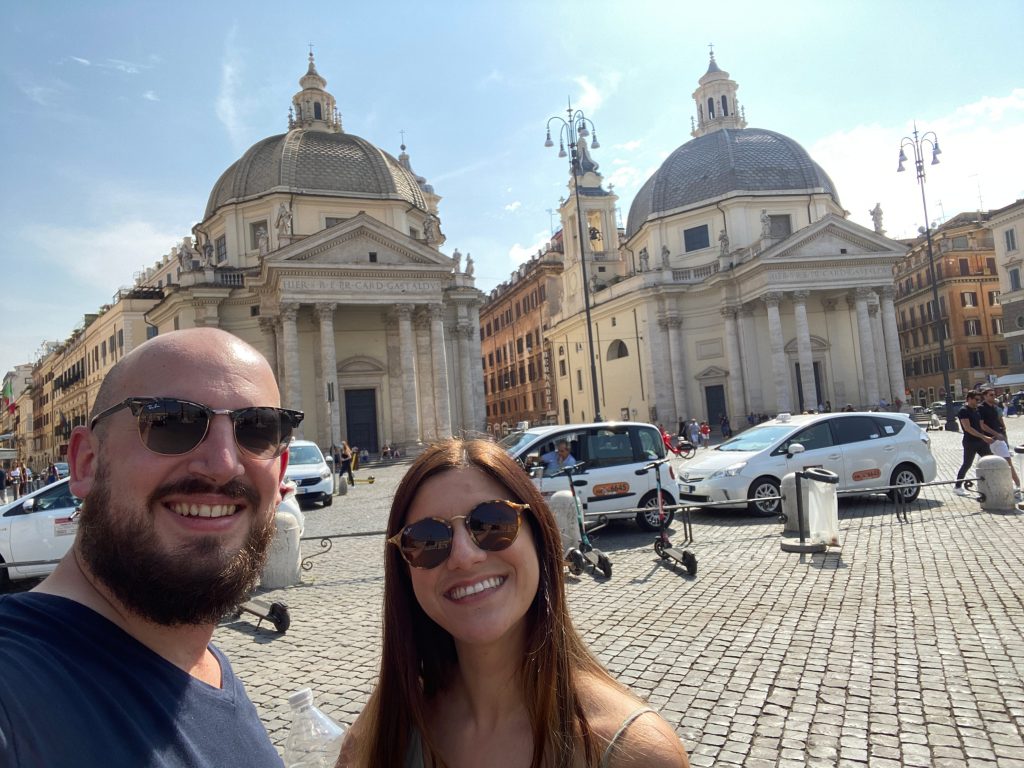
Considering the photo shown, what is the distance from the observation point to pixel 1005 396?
161ft

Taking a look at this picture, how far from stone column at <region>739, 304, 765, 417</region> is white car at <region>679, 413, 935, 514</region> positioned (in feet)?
96.7

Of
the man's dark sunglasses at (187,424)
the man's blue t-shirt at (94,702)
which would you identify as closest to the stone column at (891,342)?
the man's dark sunglasses at (187,424)

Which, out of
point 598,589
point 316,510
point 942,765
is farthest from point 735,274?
point 942,765

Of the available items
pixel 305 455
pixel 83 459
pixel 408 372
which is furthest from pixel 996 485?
pixel 408 372

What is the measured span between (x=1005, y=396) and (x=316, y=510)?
50541 millimetres

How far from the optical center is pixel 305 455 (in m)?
18.6

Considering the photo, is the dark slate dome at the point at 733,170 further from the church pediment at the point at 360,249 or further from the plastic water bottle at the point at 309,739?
the plastic water bottle at the point at 309,739

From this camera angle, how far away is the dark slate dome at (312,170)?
37531 mm

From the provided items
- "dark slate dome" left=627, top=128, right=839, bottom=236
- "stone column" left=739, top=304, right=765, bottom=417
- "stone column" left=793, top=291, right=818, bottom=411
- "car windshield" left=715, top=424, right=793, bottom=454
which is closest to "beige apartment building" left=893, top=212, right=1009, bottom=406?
"dark slate dome" left=627, top=128, right=839, bottom=236

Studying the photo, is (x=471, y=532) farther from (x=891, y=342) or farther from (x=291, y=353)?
(x=891, y=342)

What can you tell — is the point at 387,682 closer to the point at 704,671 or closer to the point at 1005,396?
the point at 704,671

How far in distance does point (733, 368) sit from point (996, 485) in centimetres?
3160

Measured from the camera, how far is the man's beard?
57.6 inches

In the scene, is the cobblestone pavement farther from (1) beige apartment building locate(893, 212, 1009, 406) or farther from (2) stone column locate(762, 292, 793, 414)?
(1) beige apartment building locate(893, 212, 1009, 406)
